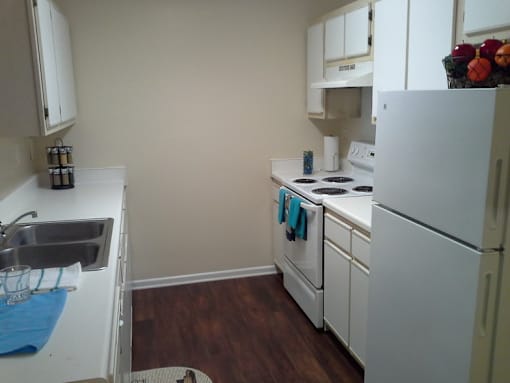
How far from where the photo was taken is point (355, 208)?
103 inches

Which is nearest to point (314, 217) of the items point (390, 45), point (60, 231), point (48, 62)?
point (390, 45)

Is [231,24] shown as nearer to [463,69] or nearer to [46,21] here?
[46,21]

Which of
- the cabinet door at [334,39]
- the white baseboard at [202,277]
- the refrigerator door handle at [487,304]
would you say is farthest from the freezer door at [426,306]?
the white baseboard at [202,277]

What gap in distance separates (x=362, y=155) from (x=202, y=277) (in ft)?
5.61

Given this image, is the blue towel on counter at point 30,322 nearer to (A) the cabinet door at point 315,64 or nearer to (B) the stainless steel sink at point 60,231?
(B) the stainless steel sink at point 60,231

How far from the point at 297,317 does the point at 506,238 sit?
2088 mm

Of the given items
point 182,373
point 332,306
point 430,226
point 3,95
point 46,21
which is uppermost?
point 46,21

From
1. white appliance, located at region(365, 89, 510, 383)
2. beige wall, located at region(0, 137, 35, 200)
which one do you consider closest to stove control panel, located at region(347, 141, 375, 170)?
white appliance, located at region(365, 89, 510, 383)

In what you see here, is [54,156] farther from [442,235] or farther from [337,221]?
[442,235]

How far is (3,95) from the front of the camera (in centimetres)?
203

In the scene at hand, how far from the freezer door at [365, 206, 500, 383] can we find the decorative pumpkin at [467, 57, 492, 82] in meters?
0.57

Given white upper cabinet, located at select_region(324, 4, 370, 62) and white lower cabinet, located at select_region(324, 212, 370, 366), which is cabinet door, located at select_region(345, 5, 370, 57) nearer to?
white upper cabinet, located at select_region(324, 4, 370, 62)

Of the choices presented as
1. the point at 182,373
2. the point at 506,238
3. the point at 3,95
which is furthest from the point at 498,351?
the point at 3,95

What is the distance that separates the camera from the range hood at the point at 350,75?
2783 mm
